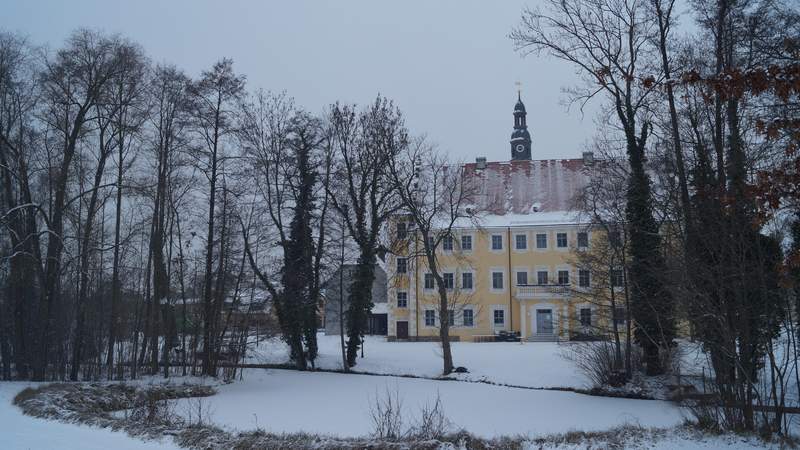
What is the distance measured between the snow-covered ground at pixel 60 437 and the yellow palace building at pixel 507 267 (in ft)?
109

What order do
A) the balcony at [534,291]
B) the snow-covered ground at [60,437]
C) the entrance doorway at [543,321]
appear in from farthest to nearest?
1. the balcony at [534,291]
2. the entrance doorway at [543,321]
3. the snow-covered ground at [60,437]

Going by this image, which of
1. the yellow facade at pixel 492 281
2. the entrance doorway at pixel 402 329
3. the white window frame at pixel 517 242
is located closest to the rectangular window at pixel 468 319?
the yellow facade at pixel 492 281

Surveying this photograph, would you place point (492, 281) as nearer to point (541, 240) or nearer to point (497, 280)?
point (497, 280)

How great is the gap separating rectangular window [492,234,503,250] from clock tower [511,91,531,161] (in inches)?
812

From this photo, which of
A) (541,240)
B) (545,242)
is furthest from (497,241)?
(545,242)

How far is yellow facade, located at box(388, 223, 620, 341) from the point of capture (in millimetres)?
47438

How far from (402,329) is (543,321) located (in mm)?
10878

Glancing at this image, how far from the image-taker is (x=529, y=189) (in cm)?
5125

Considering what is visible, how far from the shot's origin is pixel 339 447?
1154cm

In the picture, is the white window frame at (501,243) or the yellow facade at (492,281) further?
the white window frame at (501,243)

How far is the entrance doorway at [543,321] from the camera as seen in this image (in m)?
46.2

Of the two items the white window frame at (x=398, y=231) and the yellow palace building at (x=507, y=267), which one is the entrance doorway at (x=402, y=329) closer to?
the yellow palace building at (x=507, y=267)

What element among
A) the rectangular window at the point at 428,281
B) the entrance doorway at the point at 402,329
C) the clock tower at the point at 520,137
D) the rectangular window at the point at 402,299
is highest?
the clock tower at the point at 520,137

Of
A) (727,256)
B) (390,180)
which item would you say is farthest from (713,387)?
(390,180)
